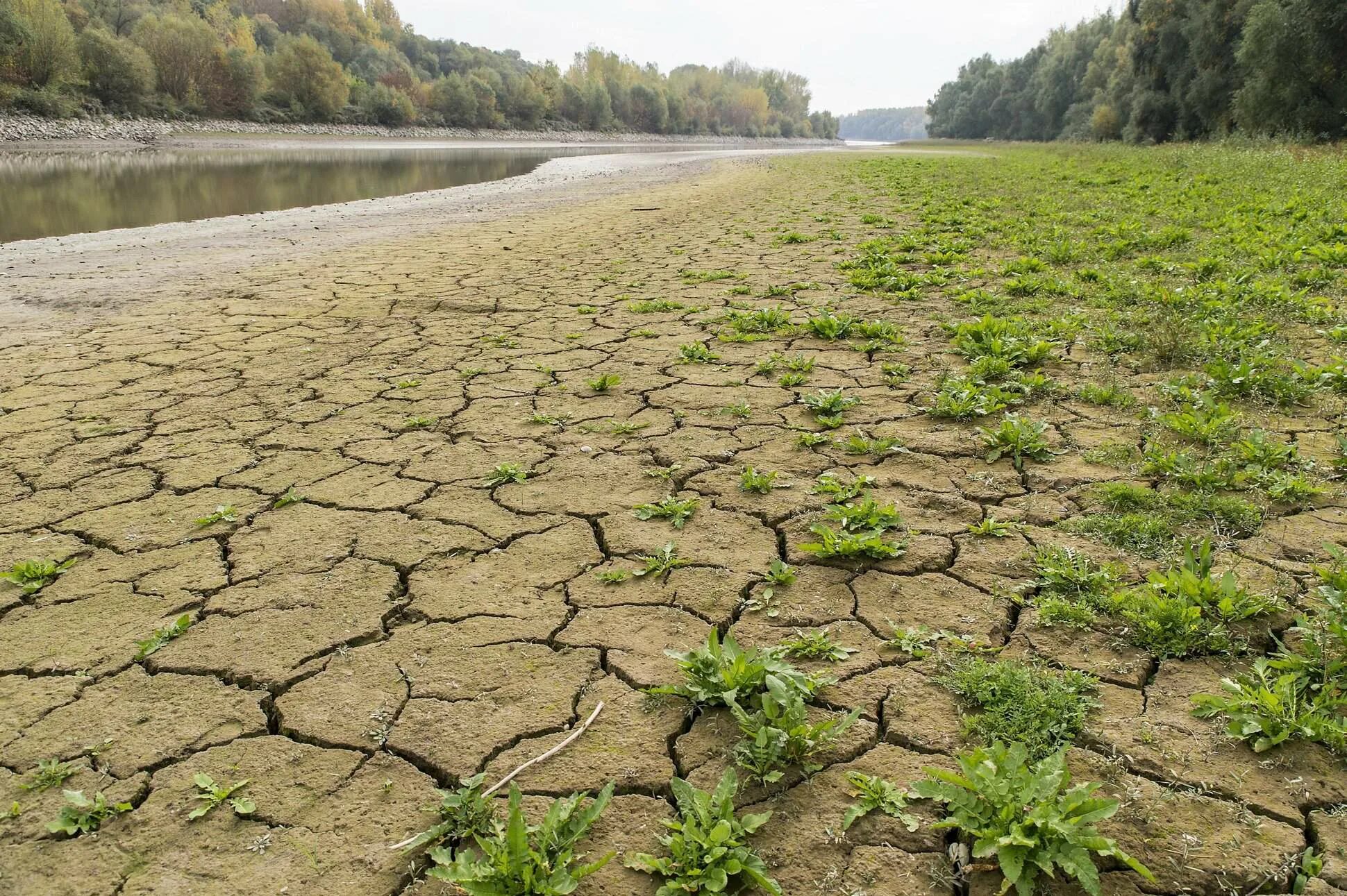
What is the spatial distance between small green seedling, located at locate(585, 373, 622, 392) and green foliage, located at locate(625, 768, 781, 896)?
2.75m

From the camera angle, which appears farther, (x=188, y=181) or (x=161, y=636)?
(x=188, y=181)

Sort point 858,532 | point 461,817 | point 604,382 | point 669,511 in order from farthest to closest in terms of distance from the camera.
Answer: point 604,382
point 669,511
point 858,532
point 461,817

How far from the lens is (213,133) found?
44906 millimetres

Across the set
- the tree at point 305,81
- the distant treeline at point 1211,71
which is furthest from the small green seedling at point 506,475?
the tree at point 305,81

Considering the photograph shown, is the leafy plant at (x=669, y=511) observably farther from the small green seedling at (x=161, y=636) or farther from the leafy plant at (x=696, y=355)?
the leafy plant at (x=696, y=355)

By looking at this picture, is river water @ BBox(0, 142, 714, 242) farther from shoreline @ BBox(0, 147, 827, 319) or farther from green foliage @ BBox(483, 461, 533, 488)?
green foliage @ BBox(483, 461, 533, 488)

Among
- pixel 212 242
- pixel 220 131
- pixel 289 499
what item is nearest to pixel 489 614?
pixel 289 499

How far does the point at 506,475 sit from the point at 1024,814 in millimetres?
2257

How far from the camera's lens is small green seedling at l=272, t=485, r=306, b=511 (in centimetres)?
299

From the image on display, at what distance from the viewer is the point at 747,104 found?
387ft

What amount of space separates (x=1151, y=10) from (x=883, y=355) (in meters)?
36.0

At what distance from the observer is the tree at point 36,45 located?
3581cm

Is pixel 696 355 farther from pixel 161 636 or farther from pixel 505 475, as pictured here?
pixel 161 636

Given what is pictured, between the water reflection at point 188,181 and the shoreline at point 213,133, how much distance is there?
4.79m
